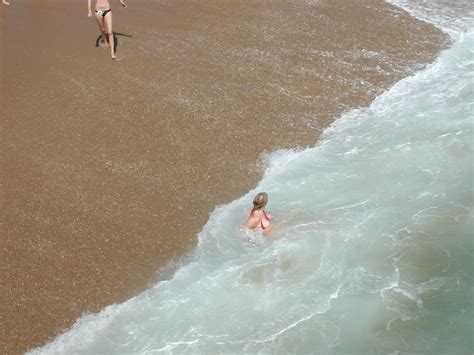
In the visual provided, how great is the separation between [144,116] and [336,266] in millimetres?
4984

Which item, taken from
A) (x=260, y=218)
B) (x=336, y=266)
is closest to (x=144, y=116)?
(x=260, y=218)

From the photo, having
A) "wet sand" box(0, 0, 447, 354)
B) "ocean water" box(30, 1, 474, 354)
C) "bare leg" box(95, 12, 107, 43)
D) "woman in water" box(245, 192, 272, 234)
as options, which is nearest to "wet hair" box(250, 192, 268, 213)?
"woman in water" box(245, 192, 272, 234)

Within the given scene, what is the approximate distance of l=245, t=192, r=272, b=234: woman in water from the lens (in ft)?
31.1

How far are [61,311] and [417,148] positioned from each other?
701 centimetres

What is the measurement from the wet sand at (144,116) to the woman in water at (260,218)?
918 millimetres

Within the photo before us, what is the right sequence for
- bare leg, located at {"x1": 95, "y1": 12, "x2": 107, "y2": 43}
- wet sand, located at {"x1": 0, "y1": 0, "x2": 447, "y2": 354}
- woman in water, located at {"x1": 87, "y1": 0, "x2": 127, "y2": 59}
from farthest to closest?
bare leg, located at {"x1": 95, "y1": 12, "x2": 107, "y2": 43} < woman in water, located at {"x1": 87, "y1": 0, "x2": 127, "y2": 59} < wet sand, located at {"x1": 0, "y1": 0, "x2": 447, "y2": 354}

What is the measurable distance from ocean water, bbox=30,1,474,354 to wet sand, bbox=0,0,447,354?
428 millimetres

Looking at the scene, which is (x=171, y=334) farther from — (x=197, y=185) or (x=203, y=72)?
(x=203, y=72)

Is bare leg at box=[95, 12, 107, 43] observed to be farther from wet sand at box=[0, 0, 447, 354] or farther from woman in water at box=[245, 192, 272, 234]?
woman in water at box=[245, 192, 272, 234]

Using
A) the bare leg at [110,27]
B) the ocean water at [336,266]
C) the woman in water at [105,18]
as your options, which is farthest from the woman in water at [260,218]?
the woman in water at [105,18]

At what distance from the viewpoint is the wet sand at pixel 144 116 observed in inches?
365

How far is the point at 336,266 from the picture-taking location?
9430 mm

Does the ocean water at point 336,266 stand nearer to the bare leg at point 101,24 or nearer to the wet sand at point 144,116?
the wet sand at point 144,116

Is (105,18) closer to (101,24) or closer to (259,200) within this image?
(101,24)
